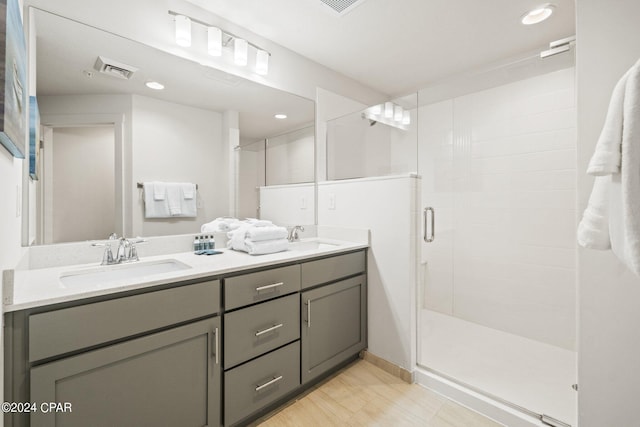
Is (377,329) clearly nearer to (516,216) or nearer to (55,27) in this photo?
(516,216)

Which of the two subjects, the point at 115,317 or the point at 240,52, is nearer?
the point at 115,317

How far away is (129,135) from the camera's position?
1566 millimetres

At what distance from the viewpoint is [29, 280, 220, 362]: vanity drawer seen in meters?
0.91

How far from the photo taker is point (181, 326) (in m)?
1.18

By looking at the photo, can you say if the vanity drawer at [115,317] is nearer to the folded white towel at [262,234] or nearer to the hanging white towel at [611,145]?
the folded white towel at [262,234]

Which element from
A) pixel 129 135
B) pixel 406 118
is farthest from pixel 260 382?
pixel 406 118

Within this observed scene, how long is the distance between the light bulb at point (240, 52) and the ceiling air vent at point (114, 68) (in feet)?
2.06

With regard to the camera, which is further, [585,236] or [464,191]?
[464,191]

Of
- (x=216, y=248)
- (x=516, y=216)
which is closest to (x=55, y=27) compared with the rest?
(x=216, y=248)

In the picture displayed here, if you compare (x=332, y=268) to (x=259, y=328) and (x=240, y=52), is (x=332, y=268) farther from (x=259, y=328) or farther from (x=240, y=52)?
(x=240, y=52)

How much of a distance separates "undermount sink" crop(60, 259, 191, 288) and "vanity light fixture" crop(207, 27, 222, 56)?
131 centimetres

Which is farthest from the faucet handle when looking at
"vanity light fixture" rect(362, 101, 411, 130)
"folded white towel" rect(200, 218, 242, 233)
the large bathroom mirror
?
"vanity light fixture" rect(362, 101, 411, 130)

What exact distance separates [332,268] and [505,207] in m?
1.40

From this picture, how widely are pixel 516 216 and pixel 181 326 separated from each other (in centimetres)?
227
